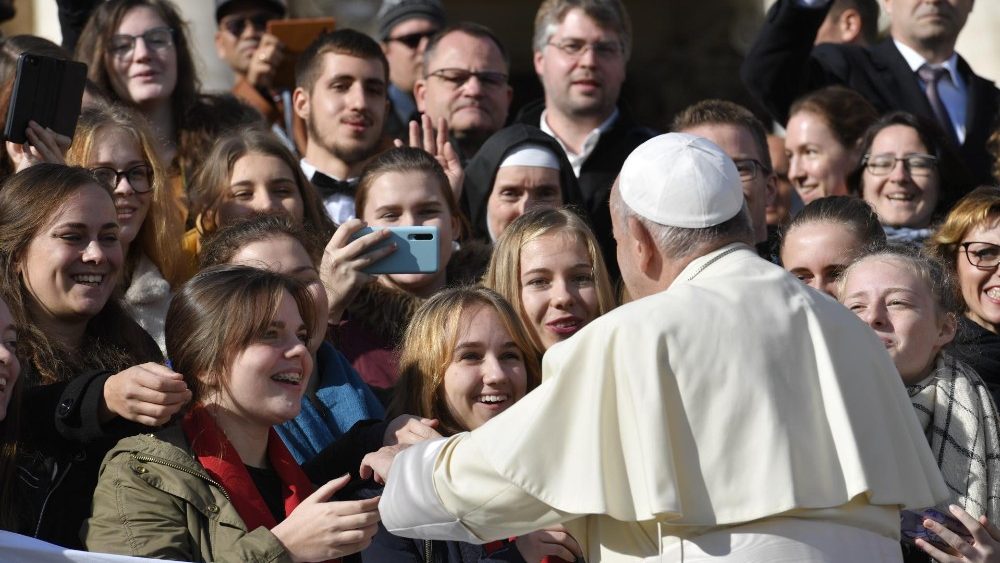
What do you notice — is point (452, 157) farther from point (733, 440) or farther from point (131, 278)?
point (733, 440)

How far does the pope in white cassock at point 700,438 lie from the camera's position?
4355mm

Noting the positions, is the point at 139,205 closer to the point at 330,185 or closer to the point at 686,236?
the point at 330,185

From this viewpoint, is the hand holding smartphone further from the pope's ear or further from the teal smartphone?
the teal smartphone

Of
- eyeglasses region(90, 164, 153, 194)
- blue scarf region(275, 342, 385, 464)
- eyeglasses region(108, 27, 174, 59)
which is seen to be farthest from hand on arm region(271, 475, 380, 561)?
eyeglasses region(108, 27, 174, 59)

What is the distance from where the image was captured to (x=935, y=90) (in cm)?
877

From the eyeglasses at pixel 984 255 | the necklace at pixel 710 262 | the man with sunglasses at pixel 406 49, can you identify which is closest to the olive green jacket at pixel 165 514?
the necklace at pixel 710 262

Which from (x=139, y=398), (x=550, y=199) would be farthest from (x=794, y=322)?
(x=550, y=199)

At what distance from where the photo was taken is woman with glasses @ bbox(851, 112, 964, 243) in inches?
296

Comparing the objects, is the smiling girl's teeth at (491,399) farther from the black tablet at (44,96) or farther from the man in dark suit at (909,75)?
the man in dark suit at (909,75)

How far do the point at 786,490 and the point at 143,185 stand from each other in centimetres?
323

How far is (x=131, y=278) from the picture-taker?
256 inches

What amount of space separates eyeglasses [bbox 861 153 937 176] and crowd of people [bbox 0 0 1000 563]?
12mm

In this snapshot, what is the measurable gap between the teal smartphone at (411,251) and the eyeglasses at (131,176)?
2.75 ft

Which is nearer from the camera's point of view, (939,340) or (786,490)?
(786,490)
